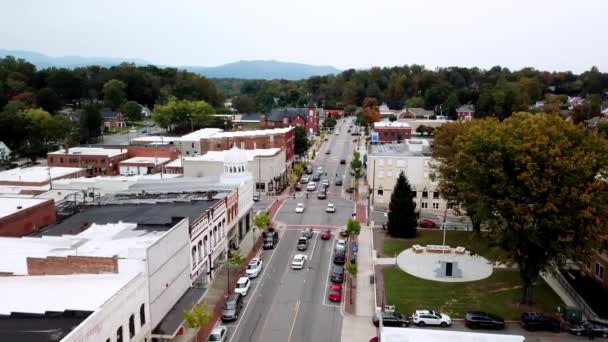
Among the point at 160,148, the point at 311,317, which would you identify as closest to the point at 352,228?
the point at 311,317

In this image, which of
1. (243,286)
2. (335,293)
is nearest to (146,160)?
(243,286)

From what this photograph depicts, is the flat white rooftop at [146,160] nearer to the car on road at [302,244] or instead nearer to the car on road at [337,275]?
the car on road at [302,244]

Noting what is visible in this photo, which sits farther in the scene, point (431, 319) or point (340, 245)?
point (340, 245)

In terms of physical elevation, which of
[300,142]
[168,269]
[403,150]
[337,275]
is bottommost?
[337,275]

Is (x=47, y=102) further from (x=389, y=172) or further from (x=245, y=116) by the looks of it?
(x=389, y=172)

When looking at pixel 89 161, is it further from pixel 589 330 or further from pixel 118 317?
pixel 589 330

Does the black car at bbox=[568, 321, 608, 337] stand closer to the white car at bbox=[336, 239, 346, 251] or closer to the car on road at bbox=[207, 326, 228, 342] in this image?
the white car at bbox=[336, 239, 346, 251]

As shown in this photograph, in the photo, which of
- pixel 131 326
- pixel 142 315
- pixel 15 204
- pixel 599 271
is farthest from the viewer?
pixel 15 204
